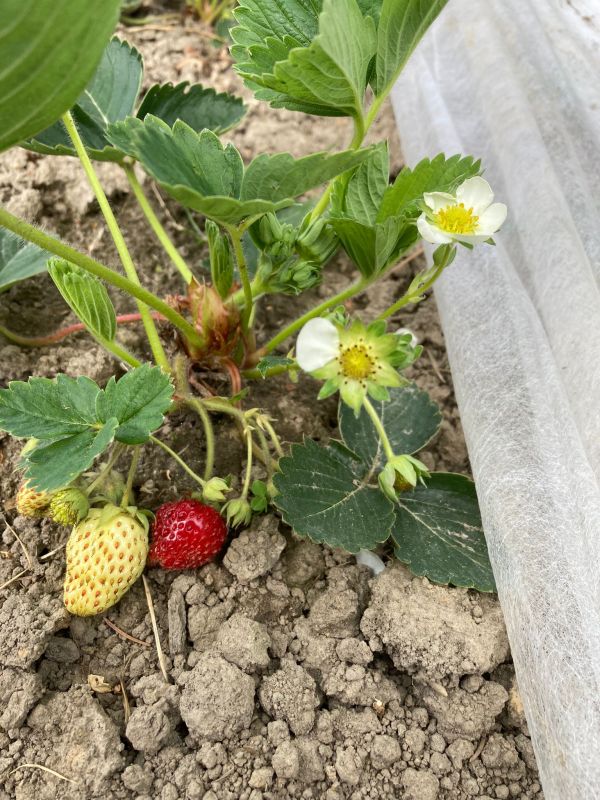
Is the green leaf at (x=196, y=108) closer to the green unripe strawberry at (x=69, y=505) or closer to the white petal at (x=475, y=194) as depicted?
the white petal at (x=475, y=194)

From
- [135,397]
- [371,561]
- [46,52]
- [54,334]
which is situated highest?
[46,52]

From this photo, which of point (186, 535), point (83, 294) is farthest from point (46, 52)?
point (186, 535)

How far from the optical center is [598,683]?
2.39ft

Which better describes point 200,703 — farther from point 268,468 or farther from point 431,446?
point 431,446

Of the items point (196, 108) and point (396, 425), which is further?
point (196, 108)

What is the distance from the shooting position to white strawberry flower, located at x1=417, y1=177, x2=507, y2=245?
810mm

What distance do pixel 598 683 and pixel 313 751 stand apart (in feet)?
1.09

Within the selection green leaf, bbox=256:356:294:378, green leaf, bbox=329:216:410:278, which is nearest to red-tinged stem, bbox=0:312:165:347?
green leaf, bbox=256:356:294:378

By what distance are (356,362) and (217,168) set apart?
0.82 feet

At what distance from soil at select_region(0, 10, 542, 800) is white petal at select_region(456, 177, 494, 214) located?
0.47 meters

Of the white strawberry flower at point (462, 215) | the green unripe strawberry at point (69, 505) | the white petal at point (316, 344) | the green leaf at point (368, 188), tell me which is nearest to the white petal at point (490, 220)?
the white strawberry flower at point (462, 215)

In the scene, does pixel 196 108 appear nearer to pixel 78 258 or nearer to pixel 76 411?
pixel 78 258

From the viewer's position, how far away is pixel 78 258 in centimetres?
82

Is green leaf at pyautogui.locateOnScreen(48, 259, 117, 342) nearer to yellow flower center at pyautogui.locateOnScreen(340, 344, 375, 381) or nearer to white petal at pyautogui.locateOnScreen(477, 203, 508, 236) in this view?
yellow flower center at pyautogui.locateOnScreen(340, 344, 375, 381)
